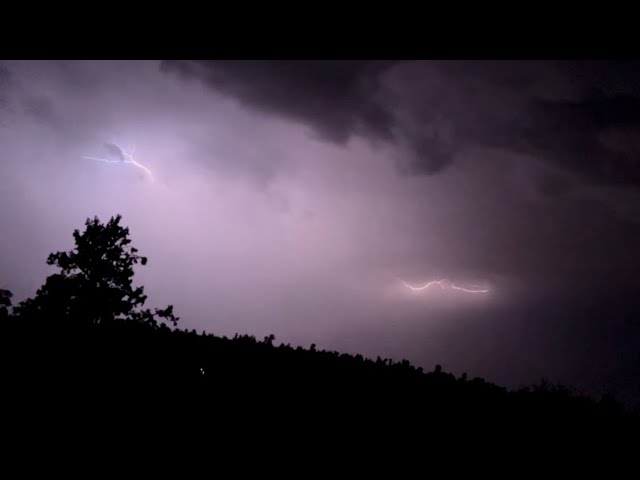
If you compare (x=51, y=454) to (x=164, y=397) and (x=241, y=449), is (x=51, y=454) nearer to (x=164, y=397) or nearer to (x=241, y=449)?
(x=164, y=397)

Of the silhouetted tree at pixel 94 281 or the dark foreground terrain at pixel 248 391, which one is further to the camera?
the silhouetted tree at pixel 94 281

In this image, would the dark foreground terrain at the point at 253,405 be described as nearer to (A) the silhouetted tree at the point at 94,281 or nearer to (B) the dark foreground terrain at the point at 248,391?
(B) the dark foreground terrain at the point at 248,391

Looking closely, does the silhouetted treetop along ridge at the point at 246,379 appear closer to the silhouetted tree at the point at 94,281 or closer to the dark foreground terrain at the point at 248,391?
the dark foreground terrain at the point at 248,391

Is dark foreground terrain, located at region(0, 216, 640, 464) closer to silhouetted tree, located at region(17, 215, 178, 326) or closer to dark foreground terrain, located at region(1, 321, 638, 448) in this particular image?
dark foreground terrain, located at region(1, 321, 638, 448)

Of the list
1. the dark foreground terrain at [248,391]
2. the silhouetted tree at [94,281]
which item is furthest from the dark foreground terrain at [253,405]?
the silhouetted tree at [94,281]

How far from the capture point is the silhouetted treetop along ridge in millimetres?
4941

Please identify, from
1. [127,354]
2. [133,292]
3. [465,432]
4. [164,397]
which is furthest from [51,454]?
[133,292]

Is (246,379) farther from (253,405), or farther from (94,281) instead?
(94,281)

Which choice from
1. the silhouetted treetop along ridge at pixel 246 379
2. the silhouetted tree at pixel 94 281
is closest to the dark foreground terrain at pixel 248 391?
the silhouetted treetop along ridge at pixel 246 379

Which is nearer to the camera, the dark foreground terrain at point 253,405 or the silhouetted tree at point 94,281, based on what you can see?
the dark foreground terrain at point 253,405

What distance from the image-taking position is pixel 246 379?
7590 millimetres

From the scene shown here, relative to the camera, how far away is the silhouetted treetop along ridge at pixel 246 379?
Result: 494cm
